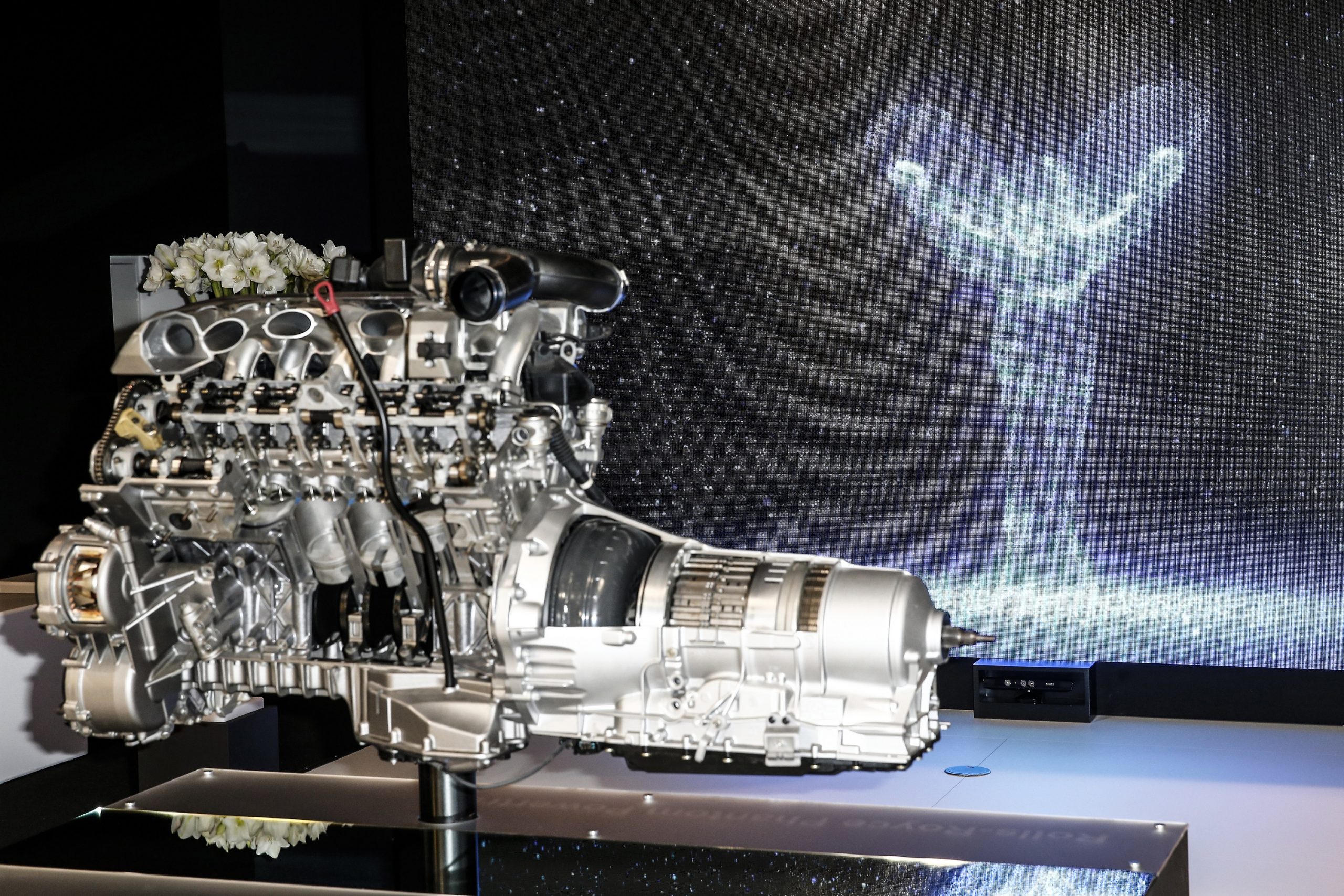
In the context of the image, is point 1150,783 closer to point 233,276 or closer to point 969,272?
point 969,272

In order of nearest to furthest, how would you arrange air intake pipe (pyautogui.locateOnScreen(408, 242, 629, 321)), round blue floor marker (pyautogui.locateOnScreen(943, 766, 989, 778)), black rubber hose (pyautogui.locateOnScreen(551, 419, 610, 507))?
air intake pipe (pyautogui.locateOnScreen(408, 242, 629, 321)) < black rubber hose (pyautogui.locateOnScreen(551, 419, 610, 507)) < round blue floor marker (pyautogui.locateOnScreen(943, 766, 989, 778))

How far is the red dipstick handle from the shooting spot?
2.16 meters

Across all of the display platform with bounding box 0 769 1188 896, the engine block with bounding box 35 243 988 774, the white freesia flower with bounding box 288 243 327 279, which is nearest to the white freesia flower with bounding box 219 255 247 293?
the white freesia flower with bounding box 288 243 327 279

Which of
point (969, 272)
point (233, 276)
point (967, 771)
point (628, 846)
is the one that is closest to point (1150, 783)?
point (967, 771)

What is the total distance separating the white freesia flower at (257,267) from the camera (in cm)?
357

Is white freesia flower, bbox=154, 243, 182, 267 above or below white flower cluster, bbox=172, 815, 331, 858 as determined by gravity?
above

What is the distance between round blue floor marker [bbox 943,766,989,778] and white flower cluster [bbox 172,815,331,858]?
2367 millimetres

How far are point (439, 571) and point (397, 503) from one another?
0.54ft

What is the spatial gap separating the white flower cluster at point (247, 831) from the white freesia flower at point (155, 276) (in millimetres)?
1566

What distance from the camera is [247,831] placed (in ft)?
7.98

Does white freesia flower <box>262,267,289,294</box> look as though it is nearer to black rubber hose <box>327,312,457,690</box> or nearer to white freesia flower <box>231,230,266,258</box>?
white freesia flower <box>231,230,266,258</box>

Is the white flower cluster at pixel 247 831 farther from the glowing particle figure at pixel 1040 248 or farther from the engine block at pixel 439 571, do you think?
the glowing particle figure at pixel 1040 248

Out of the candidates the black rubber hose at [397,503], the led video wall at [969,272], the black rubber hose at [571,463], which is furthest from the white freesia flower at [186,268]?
the led video wall at [969,272]

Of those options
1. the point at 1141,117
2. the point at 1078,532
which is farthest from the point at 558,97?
the point at 1078,532
